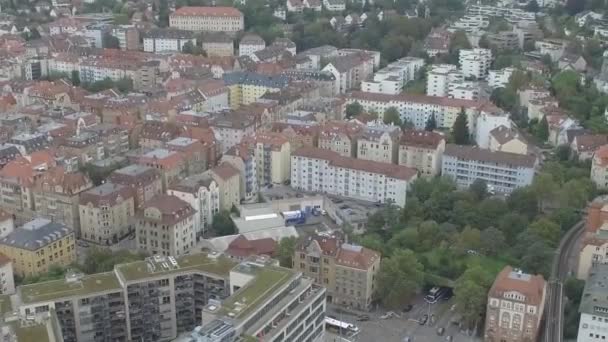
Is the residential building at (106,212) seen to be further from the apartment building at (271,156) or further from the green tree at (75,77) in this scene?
the green tree at (75,77)

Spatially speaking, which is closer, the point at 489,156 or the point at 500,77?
the point at 489,156

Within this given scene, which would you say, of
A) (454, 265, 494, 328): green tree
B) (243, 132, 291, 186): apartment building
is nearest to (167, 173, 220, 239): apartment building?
(243, 132, 291, 186): apartment building

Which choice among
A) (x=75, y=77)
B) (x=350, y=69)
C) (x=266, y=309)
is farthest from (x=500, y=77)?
(x=266, y=309)

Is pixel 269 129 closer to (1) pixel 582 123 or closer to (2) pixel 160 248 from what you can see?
(2) pixel 160 248

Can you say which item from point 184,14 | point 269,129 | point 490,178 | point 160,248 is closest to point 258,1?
point 184,14

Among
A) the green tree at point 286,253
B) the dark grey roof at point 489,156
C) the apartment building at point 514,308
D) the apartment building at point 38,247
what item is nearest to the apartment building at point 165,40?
the dark grey roof at point 489,156

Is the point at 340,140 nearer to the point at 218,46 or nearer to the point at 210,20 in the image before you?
the point at 218,46
